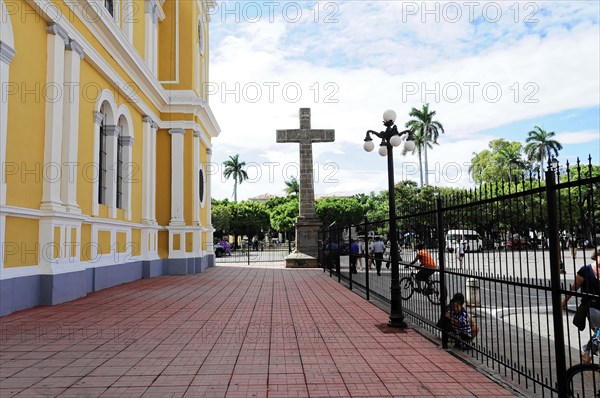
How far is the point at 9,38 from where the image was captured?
8.27 m

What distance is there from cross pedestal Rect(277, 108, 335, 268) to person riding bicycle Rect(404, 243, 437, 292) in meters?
15.9

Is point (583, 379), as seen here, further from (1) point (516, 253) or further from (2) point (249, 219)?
(2) point (249, 219)

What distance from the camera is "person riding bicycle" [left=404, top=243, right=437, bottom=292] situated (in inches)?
255

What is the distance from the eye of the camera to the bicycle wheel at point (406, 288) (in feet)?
24.3

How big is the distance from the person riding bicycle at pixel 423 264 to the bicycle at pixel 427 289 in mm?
70

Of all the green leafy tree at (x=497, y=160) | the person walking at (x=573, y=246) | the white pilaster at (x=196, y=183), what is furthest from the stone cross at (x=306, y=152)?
the green leafy tree at (x=497, y=160)

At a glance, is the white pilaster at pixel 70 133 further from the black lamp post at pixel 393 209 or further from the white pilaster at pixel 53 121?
the black lamp post at pixel 393 209

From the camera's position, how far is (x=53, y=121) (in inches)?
377

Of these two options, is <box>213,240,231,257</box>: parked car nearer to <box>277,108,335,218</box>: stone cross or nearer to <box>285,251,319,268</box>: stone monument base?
<box>277,108,335,218</box>: stone cross

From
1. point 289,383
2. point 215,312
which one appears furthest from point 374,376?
point 215,312

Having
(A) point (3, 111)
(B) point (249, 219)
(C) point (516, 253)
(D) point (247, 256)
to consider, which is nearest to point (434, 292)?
(C) point (516, 253)

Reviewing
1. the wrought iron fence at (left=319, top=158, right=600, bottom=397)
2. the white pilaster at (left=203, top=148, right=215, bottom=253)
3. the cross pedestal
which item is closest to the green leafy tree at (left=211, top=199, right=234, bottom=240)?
the white pilaster at (left=203, top=148, right=215, bottom=253)

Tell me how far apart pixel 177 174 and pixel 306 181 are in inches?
272

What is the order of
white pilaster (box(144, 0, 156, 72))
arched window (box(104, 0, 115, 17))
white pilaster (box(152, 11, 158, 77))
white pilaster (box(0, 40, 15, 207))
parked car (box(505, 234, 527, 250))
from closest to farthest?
parked car (box(505, 234, 527, 250)) < white pilaster (box(0, 40, 15, 207)) < arched window (box(104, 0, 115, 17)) < white pilaster (box(144, 0, 156, 72)) < white pilaster (box(152, 11, 158, 77))
